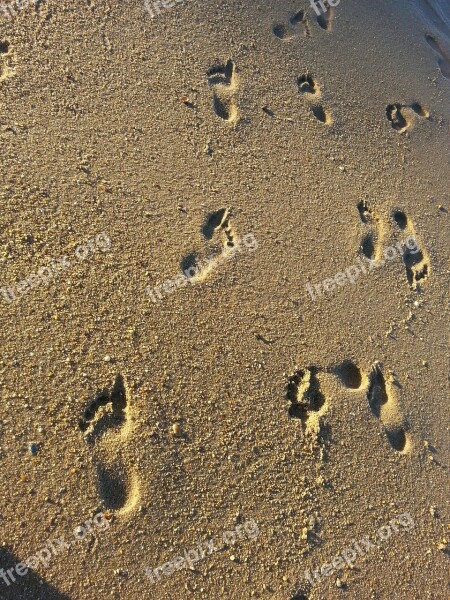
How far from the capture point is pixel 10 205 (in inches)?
102

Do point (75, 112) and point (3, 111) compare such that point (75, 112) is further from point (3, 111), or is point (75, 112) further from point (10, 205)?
point (10, 205)

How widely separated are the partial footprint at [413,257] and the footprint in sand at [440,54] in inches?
66.3

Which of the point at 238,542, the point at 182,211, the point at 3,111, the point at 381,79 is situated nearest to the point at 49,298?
the point at 182,211

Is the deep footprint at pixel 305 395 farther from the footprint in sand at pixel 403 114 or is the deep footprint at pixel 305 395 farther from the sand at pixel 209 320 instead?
the footprint in sand at pixel 403 114

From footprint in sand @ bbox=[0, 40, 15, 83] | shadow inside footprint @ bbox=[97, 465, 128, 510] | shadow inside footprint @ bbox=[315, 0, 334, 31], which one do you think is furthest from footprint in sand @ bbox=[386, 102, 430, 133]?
shadow inside footprint @ bbox=[97, 465, 128, 510]

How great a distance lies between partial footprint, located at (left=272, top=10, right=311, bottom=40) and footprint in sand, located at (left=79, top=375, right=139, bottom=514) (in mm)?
2697

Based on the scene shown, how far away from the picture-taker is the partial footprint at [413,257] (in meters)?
3.20

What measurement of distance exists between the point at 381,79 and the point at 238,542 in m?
3.34

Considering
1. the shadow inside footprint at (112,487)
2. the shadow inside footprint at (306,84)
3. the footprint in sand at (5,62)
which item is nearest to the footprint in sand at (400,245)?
the shadow inside footprint at (306,84)

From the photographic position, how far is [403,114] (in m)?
3.68

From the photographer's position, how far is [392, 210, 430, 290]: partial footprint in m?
3.20

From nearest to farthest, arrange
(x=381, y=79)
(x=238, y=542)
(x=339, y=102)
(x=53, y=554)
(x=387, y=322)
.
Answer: (x=53, y=554) → (x=238, y=542) → (x=387, y=322) → (x=339, y=102) → (x=381, y=79)

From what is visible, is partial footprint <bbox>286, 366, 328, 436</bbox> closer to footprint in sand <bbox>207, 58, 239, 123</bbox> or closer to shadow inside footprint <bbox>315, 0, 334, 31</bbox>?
footprint in sand <bbox>207, 58, 239, 123</bbox>

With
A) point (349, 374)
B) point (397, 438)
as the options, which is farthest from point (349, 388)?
point (397, 438)
